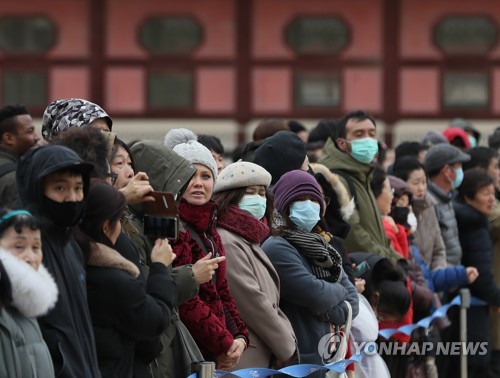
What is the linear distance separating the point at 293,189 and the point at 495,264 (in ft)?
15.2

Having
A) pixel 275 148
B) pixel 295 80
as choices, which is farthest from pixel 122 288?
pixel 295 80

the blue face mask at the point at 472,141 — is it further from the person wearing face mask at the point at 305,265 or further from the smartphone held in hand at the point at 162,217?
the smartphone held in hand at the point at 162,217

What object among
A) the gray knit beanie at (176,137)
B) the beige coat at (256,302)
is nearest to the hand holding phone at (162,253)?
the beige coat at (256,302)

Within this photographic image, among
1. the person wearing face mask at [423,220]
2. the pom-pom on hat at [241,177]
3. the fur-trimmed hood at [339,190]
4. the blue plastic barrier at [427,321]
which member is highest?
the pom-pom on hat at [241,177]

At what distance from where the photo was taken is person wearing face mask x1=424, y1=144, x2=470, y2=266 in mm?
12133

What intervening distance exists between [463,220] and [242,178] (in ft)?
15.1

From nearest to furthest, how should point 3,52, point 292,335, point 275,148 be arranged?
point 292,335
point 275,148
point 3,52

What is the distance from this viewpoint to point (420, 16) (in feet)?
89.0

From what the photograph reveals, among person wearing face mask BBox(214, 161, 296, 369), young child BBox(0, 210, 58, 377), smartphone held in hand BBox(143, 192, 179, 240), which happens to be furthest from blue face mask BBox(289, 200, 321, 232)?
young child BBox(0, 210, 58, 377)

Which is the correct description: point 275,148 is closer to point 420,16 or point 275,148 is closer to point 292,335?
point 292,335

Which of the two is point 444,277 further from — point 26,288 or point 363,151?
point 26,288

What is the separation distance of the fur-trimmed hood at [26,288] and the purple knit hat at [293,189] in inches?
119

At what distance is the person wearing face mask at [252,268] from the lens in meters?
7.92

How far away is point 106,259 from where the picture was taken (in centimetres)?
633
